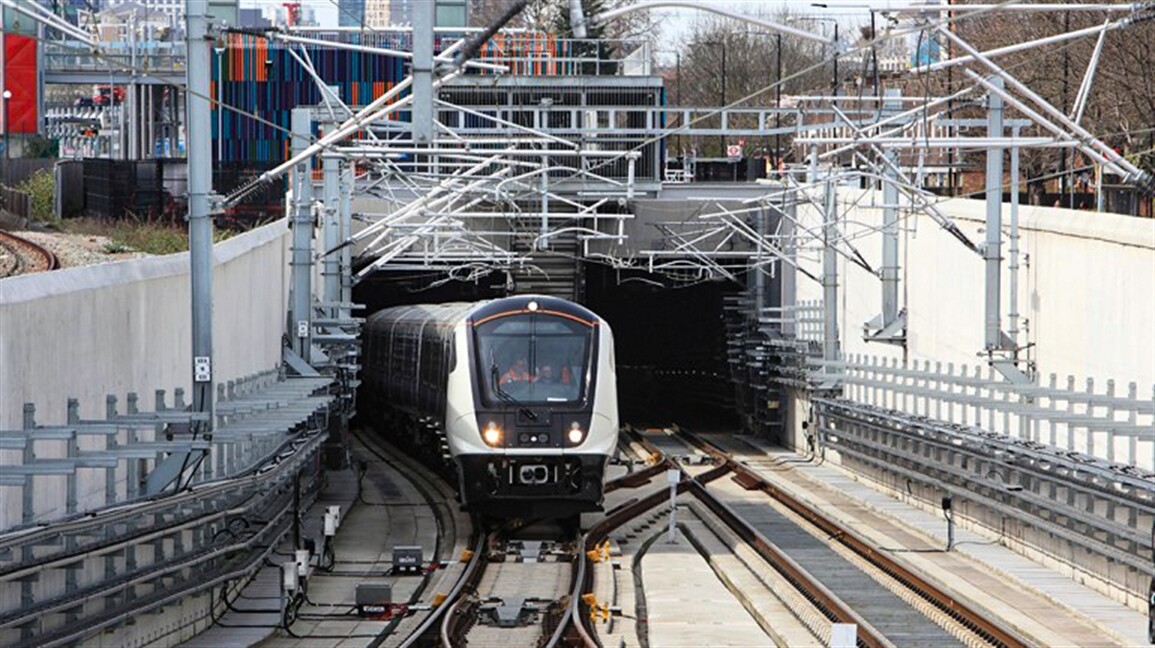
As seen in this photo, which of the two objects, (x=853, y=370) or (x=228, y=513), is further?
(x=853, y=370)

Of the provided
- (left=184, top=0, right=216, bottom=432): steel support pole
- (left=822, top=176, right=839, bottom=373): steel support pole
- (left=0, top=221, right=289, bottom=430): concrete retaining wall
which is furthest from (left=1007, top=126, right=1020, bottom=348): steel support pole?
(left=184, top=0, right=216, bottom=432): steel support pole

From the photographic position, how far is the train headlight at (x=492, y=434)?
25.4 metres

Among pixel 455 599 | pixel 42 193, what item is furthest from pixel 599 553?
pixel 42 193

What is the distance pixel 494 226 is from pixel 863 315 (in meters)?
12.9

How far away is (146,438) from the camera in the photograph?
18828mm

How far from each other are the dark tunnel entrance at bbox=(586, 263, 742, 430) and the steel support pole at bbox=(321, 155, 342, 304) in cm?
1995

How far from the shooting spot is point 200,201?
18.7 meters

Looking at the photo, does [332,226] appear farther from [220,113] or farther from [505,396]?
[220,113]

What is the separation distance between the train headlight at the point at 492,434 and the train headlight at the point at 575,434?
863mm

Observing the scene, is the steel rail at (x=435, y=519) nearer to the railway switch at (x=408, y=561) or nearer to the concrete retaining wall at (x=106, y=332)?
the railway switch at (x=408, y=561)

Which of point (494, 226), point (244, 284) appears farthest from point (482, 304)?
point (494, 226)

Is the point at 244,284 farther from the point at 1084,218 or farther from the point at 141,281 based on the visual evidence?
the point at 1084,218

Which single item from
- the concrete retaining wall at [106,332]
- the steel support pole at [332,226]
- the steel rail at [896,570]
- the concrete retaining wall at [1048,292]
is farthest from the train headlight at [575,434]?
the steel support pole at [332,226]

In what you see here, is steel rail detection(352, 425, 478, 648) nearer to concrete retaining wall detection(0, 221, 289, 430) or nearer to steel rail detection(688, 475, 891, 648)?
concrete retaining wall detection(0, 221, 289, 430)
